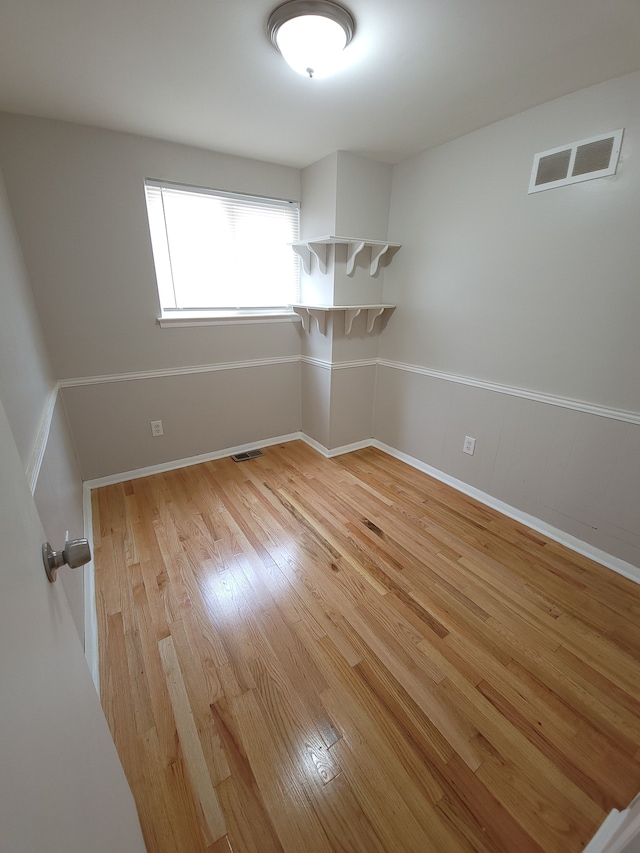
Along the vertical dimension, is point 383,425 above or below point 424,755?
above

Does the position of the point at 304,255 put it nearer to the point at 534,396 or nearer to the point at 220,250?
the point at 220,250

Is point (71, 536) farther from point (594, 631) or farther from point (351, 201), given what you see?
point (351, 201)

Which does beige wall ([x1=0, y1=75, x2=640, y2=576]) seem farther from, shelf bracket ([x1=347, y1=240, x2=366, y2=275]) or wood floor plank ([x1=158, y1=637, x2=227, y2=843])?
wood floor plank ([x1=158, y1=637, x2=227, y2=843])

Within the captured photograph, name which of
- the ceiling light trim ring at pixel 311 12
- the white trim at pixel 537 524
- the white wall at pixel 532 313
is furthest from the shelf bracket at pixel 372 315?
the ceiling light trim ring at pixel 311 12

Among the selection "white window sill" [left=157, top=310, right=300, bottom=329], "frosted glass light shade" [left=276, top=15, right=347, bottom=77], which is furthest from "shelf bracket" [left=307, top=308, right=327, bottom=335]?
"frosted glass light shade" [left=276, top=15, right=347, bottom=77]

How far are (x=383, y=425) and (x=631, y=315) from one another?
1.87 m

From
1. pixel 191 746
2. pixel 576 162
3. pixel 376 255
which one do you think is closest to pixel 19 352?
pixel 191 746

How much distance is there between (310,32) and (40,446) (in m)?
1.84

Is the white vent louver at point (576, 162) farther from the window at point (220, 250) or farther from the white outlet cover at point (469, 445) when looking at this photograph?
the window at point (220, 250)

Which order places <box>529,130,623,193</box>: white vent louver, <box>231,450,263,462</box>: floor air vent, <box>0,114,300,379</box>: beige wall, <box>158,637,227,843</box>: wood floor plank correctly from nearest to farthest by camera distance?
<box>158,637,227,843</box>: wood floor plank, <box>529,130,623,193</box>: white vent louver, <box>0,114,300,379</box>: beige wall, <box>231,450,263,462</box>: floor air vent

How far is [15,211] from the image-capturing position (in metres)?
1.95

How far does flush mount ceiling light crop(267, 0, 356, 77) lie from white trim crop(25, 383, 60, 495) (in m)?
1.73

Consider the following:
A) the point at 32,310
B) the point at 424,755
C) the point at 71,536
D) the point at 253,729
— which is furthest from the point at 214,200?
the point at 424,755

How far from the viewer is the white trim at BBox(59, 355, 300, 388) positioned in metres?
2.34
